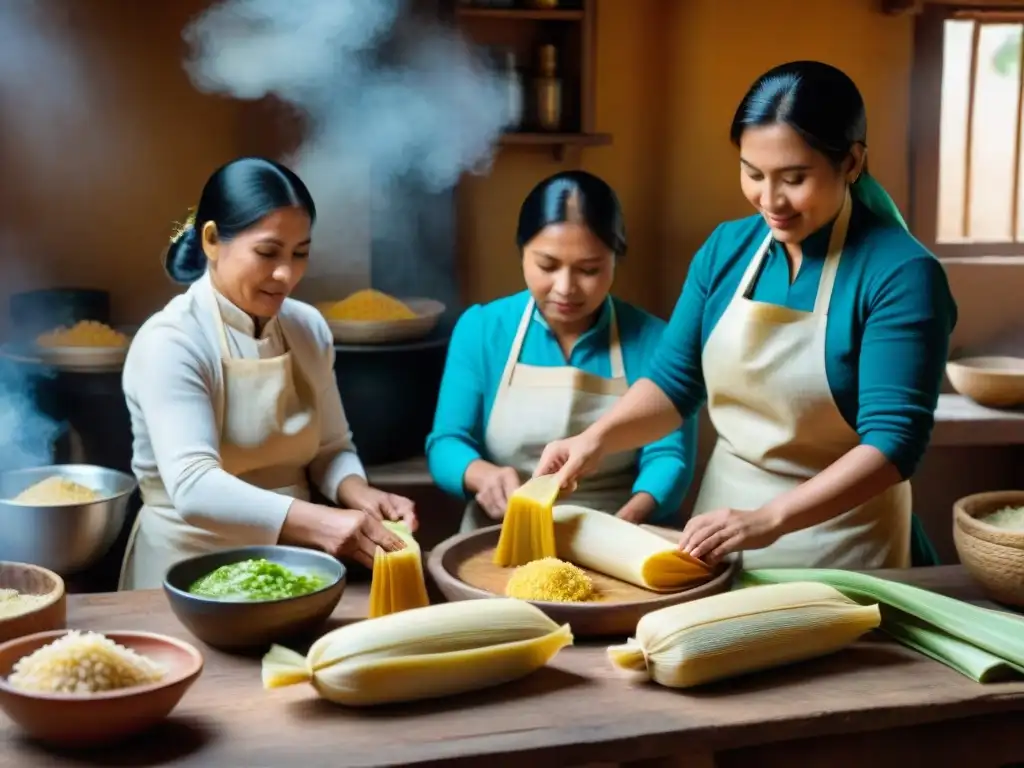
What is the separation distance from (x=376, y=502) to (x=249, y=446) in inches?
12.1

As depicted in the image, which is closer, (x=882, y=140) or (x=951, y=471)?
(x=882, y=140)

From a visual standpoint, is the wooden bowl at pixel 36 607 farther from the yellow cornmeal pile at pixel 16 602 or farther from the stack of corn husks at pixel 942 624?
the stack of corn husks at pixel 942 624

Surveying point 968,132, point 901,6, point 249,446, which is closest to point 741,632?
point 249,446

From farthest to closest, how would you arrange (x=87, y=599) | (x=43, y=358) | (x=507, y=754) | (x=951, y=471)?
(x=951, y=471) < (x=43, y=358) < (x=87, y=599) < (x=507, y=754)

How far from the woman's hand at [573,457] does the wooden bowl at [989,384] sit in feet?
5.93

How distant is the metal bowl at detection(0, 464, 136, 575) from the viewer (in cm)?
280

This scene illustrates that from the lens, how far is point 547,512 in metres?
2.07

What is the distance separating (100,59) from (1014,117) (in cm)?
301

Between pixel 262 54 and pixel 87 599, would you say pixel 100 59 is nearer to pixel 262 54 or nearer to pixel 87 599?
pixel 262 54

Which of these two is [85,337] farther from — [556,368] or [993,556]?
[993,556]

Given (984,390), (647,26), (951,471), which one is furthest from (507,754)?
(951,471)

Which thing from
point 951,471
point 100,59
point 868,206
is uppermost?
point 100,59

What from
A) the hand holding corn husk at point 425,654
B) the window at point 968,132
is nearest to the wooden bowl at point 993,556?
the hand holding corn husk at point 425,654

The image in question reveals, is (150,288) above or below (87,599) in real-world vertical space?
above
